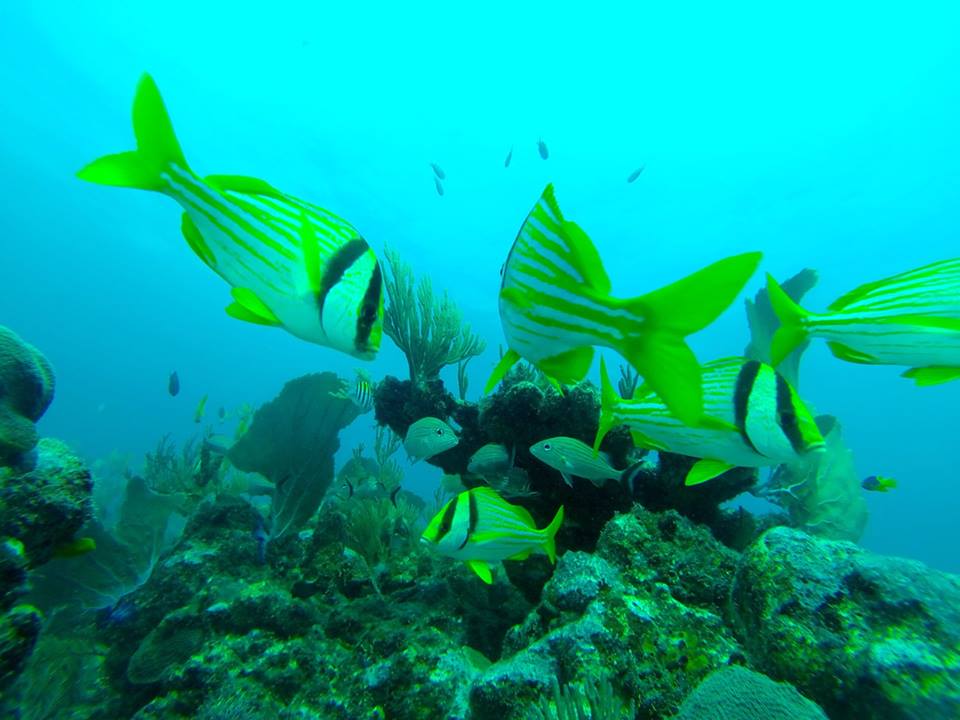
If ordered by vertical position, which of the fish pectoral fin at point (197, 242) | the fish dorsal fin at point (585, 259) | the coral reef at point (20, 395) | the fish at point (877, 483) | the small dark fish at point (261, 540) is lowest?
the small dark fish at point (261, 540)

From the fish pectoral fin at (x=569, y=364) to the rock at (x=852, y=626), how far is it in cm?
160

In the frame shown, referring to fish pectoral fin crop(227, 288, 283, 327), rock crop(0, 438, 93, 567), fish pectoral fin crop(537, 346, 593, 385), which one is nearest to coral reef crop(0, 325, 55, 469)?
rock crop(0, 438, 93, 567)

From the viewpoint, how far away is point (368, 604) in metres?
3.79

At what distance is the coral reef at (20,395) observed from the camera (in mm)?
3613

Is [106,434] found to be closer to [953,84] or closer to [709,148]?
[709,148]

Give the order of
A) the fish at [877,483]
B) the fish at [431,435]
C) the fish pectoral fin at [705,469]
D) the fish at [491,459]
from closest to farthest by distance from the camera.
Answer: the fish pectoral fin at [705,469] → the fish at [491,459] → the fish at [431,435] → the fish at [877,483]

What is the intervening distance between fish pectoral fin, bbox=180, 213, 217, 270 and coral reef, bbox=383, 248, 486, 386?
4.23m

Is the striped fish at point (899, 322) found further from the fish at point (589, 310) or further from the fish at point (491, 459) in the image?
the fish at point (491, 459)

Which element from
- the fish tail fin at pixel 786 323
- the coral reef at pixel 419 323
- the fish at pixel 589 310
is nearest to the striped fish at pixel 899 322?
the fish tail fin at pixel 786 323

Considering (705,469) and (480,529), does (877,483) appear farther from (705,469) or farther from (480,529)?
(480,529)

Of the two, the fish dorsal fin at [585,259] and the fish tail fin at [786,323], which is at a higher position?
the fish tail fin at [786,323]

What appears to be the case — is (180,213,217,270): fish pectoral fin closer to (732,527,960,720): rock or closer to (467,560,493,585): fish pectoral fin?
(467,560,493,585): fish pectoral fin

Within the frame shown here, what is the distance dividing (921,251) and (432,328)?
6679 cm

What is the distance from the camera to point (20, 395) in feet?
12.9
